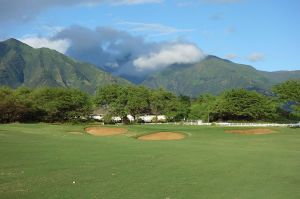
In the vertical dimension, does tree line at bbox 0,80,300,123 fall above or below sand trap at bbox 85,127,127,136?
above

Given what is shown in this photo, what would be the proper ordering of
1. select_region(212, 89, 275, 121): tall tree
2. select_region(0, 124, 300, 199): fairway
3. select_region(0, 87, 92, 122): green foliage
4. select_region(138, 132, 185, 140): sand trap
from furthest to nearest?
1. select_region(212, 89, 275, 121): tall tree
2. select_region(0, 87, 92, 122): green foliage
3. select_region(138, 132, 185, 140): sand trap
4. select_region(0, 124, 300, 199): fairway

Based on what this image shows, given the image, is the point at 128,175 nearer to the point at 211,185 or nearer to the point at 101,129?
the point at 211,185

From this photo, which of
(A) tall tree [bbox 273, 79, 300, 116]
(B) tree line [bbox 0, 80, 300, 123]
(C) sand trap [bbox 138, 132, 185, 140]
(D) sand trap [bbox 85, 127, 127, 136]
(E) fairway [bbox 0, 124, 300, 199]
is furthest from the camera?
(B) tree line [bbox 0, 80, 300, 123]

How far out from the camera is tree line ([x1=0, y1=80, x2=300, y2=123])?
94125mm

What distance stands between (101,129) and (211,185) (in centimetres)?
5576

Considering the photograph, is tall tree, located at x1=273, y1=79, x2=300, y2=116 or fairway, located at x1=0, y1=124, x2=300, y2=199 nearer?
fairway, located at x1=0, y1=124, x2=300, y2=199

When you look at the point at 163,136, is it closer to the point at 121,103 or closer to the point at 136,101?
the point at 136,101

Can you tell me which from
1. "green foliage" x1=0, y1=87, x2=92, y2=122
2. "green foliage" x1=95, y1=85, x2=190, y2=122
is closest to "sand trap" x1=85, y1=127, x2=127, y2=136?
"green foliage" x1=0, y1=87, x2=92, y2=122

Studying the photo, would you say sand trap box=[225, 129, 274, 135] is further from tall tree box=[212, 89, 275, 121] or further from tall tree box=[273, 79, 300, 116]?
tall tree box=[212, 89, 275, 121]

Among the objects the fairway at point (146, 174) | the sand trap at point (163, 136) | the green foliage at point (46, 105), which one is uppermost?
the green foliage at point (46, 105)

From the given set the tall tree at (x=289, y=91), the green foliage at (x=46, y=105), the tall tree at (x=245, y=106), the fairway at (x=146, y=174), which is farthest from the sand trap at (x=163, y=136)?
the tall tree at (x=245, y=106)

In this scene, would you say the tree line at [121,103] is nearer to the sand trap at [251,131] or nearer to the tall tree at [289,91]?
the tall tree at [289,91]

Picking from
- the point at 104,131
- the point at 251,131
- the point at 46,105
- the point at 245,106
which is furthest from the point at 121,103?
the point at 251,131

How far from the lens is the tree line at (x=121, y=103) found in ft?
309
